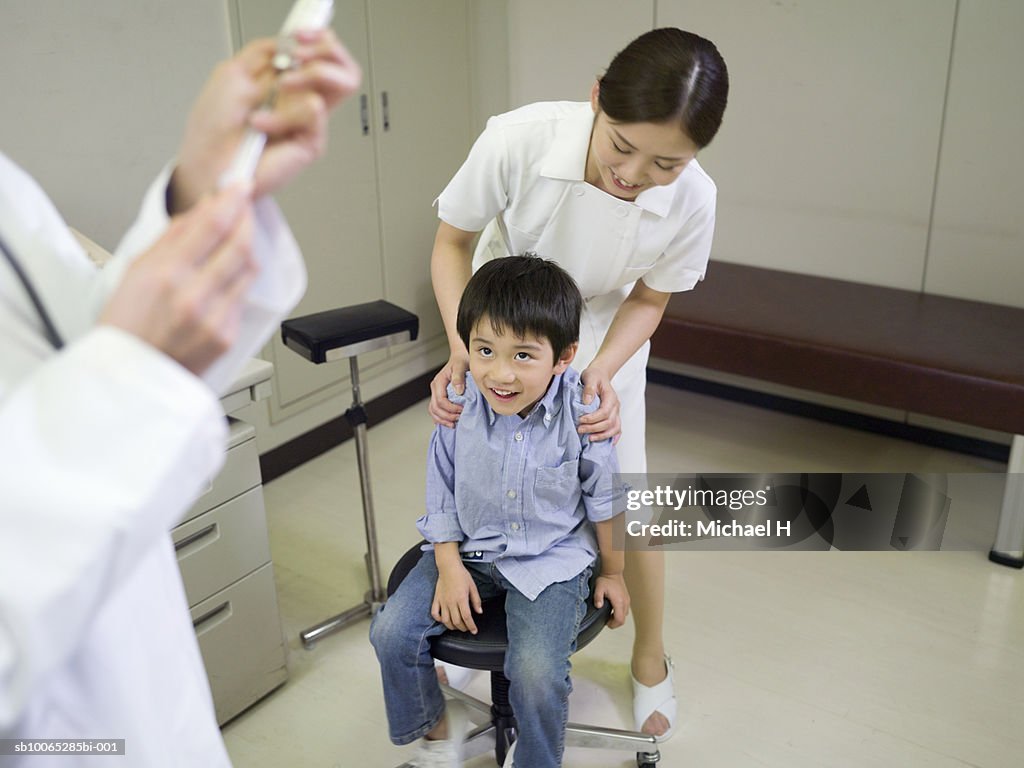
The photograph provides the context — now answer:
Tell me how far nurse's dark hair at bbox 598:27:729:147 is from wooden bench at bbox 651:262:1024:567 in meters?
1.42

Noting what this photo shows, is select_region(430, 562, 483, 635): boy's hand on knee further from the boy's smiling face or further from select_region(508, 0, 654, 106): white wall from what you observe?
select_region(508, 0, 654, 106): white wall

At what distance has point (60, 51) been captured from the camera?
227 centimetres

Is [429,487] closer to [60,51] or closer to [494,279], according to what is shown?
[494,279]

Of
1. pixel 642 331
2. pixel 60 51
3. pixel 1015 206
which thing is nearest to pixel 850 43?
pixel 1015 206

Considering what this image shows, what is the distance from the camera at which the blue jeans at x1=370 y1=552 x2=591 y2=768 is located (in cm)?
157

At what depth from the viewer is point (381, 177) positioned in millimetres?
3270

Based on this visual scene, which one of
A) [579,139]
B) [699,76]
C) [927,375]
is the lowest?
[927,375]

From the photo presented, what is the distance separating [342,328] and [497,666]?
0.89 meters

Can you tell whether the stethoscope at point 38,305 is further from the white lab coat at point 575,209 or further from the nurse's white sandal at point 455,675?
the nurse's white sandal at point 455,675

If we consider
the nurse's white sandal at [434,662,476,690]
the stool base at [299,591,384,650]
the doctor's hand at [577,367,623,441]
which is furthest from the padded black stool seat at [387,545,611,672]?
the stool base at [299,591,384,650]

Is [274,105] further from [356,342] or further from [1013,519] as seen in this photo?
[1013,519]

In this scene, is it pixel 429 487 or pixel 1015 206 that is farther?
pixel 1015 206

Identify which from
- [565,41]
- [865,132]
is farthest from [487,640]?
[565,41]

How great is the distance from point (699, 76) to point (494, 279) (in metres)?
0.44
